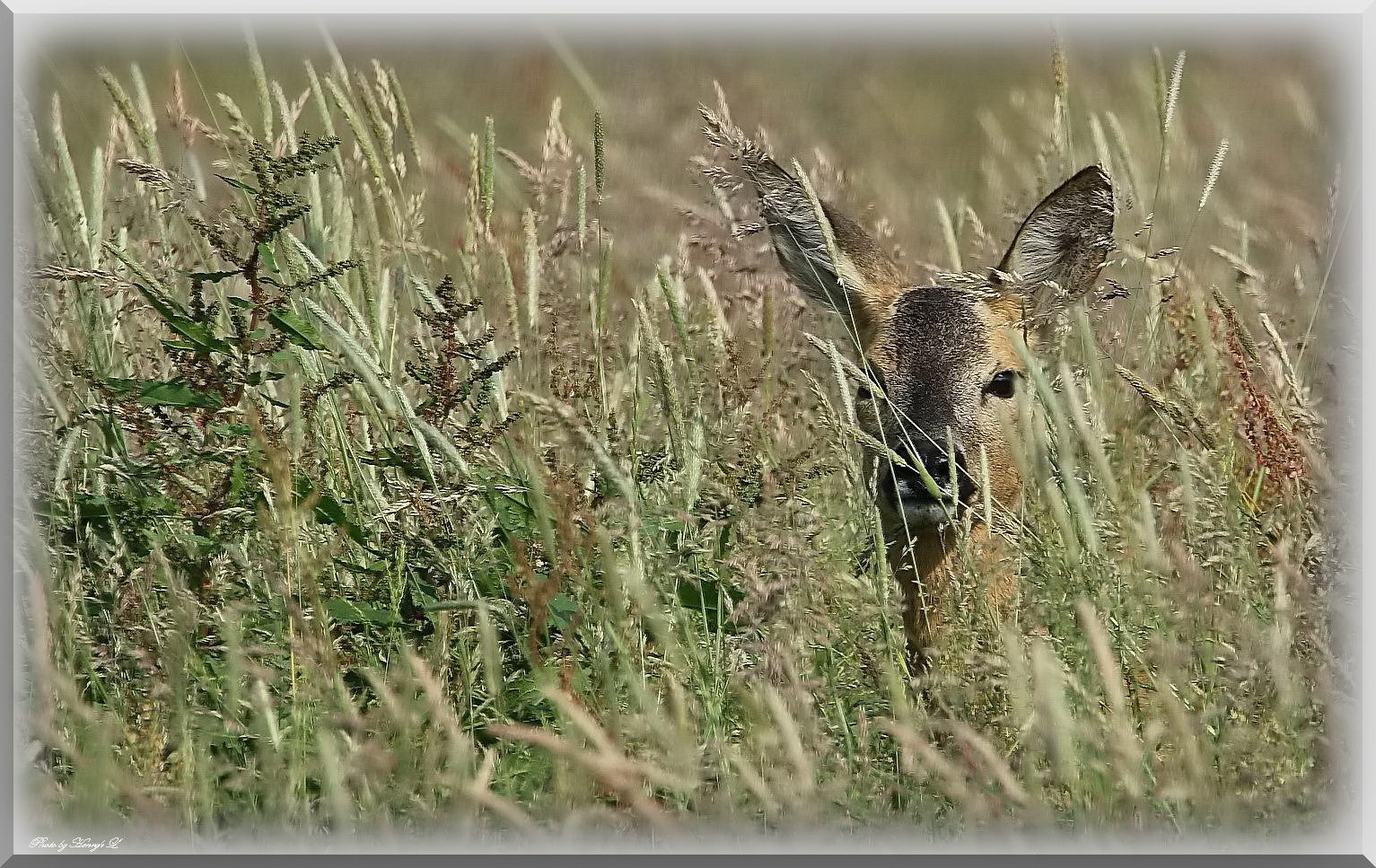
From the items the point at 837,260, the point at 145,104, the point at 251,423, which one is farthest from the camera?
the point at 837,260

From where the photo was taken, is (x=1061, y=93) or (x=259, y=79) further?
(x=1061, y=93)

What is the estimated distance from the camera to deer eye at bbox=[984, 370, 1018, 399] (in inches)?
180

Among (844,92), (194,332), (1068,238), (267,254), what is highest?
(844,92)

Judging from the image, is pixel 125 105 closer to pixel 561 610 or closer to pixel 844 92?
pixel 561 610

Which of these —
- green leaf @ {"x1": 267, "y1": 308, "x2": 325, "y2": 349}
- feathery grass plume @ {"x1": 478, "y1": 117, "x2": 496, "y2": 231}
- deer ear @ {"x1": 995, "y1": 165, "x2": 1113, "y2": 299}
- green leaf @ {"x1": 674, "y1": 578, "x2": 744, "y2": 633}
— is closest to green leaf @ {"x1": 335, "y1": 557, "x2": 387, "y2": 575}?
green leaf @ {"x1": 267, "y1": 308, "x2": 325, "y2": 349}

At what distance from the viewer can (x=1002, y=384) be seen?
15.1 feet

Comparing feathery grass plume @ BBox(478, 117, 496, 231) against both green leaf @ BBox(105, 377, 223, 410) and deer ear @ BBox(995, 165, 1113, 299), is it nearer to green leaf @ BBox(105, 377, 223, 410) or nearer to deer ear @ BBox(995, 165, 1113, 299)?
green leaf @ BBox(105, 377, 223, 410)

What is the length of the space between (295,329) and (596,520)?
771 millimetres

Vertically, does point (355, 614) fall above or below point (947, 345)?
below

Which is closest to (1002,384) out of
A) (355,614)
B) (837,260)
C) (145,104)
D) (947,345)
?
(947,345)

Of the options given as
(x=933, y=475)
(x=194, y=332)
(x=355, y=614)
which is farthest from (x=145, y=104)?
(x=933, y=475)

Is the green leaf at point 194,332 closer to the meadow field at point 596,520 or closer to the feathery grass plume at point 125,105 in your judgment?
the meadow field at point 596,520

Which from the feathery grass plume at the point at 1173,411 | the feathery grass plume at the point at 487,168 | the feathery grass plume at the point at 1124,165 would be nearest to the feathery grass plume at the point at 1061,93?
the feathery grass plume at the point at 1124,165

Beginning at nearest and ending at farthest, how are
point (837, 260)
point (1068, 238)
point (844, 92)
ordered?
1. point (1068, 238)
2. point (837, 260)
3. point (844, 92)
